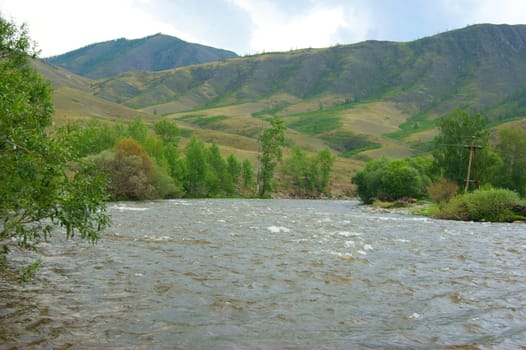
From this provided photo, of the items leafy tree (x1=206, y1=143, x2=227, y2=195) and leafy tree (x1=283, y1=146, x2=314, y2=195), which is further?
leafy tree (x1=283, y1=146, x2=314, y2=195)

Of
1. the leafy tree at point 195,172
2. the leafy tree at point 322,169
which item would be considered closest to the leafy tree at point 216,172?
the leafy tree at point 195,172

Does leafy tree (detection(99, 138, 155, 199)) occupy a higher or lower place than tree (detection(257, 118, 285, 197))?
lower

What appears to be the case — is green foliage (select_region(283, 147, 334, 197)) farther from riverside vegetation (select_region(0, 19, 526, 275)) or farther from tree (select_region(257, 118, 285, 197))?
tree (select_region(257, 118, 285, 197))

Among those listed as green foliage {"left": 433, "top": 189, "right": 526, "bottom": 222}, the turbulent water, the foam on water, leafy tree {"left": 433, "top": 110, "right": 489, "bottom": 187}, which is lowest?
the turbulent water

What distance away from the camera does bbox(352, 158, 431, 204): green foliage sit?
84.6 m

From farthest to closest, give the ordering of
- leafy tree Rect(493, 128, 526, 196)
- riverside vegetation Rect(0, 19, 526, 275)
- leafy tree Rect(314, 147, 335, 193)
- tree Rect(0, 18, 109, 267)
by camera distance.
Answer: leafy tree Rect(314, 147, 335, 193), leafy tree Rect(493, 128, 526, 196), riverside vegetation Rect(0, 19, 526, 275), tree Rect(0, 18, 109, 267)

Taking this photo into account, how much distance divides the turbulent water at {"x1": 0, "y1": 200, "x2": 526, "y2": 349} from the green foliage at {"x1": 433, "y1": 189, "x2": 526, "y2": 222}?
2494 centimetres

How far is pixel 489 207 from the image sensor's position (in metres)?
49.2

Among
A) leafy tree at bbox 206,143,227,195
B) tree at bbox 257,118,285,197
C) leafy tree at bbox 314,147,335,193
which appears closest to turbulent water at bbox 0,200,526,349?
leafy tree at bbox 206,143,227,195

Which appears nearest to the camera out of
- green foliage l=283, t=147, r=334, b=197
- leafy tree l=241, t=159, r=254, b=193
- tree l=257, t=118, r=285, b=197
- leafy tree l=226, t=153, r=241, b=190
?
tree l=257, t=118, r=285, b=197

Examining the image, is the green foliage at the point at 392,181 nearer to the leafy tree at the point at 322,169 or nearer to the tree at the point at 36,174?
the leafy tree at the point at 322,169

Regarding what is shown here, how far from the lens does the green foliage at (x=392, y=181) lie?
8462cm

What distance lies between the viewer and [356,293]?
15.6 meters

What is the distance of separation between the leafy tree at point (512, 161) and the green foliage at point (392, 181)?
14.4 meters
